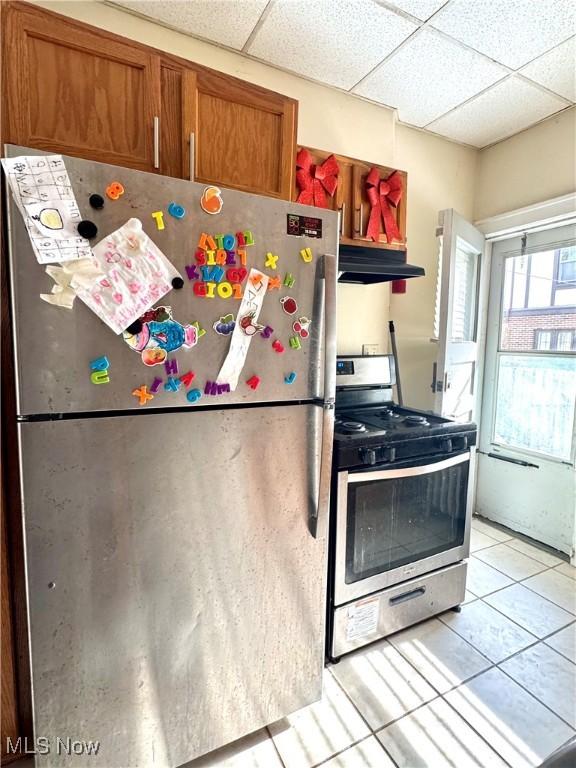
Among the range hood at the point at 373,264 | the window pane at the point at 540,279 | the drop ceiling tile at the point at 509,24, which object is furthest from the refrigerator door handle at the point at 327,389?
the window pane at the point at 540,279

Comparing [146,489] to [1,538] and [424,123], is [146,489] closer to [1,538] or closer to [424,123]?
[1,538]

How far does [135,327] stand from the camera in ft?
3.32

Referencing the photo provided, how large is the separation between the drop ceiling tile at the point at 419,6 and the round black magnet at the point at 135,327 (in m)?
1.71

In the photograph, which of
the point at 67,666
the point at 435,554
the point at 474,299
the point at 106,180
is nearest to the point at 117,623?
the point at 67,666

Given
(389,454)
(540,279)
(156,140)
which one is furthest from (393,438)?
(540,279)

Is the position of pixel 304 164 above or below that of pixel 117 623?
above

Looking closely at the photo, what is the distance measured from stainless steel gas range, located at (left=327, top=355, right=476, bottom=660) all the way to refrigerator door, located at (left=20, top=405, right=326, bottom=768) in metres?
0.27

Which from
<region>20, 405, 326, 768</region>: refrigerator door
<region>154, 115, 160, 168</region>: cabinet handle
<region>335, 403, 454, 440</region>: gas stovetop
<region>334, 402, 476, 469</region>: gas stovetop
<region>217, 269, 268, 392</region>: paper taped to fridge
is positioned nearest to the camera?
<region>20, 405, 326, 768</region>: refrigerator door

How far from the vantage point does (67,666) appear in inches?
40.5

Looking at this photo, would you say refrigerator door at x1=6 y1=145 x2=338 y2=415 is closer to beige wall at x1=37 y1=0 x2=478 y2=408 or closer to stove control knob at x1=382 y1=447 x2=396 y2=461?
stove control knob at x1=382 y1=447 x2=396 y2=461

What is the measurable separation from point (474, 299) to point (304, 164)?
5.25ft

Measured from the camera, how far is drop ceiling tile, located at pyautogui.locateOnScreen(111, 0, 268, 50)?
164 cm

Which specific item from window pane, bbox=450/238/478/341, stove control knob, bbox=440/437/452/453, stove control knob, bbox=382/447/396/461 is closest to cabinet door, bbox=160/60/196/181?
stove control knob, bbox=382/447/396/461

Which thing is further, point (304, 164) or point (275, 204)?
point (304, 164)
